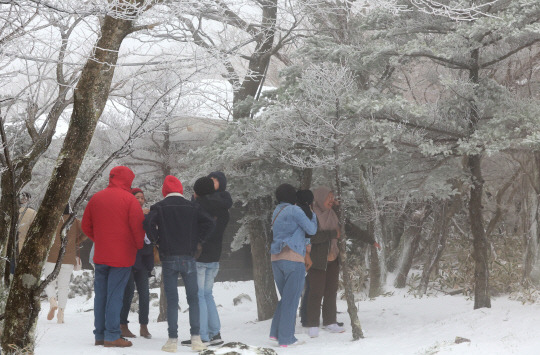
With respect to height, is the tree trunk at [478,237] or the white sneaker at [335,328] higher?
the tree trunk at [478,237]

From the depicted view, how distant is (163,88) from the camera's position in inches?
268

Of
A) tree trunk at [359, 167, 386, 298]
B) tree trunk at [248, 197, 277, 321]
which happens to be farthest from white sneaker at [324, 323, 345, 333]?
tree trunk at [359, 167, 386, 298]

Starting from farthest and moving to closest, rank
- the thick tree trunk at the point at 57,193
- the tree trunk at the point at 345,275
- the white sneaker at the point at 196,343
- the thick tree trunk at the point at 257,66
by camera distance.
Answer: the thick tree trunk at the point at 257,66 → the tree trunk at the point at 345,275 → the white sneaker at the point at 196,343 → the thick tree trunk at the point at 57,193

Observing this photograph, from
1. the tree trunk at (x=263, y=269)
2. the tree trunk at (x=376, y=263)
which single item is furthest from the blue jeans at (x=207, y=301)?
the tree trunk at (x=376, y=263)

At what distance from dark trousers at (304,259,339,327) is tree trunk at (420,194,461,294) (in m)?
3.96

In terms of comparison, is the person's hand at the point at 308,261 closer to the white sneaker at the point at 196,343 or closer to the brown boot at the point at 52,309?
the white sneaker at the point at 196,343

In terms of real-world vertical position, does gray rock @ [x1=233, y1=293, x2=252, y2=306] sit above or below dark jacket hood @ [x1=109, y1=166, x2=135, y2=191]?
below

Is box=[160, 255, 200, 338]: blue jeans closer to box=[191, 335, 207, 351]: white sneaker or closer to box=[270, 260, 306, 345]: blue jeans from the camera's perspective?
box=[191, 335, 207, 351]: white sneaker

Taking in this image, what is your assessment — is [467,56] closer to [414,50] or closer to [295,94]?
[414,50]

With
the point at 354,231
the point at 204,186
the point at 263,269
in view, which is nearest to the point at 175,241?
the point at 204,186

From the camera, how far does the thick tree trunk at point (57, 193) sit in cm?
542

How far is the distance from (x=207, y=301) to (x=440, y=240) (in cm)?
689

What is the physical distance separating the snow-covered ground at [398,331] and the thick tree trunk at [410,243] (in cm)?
134

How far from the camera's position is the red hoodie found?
730cm
